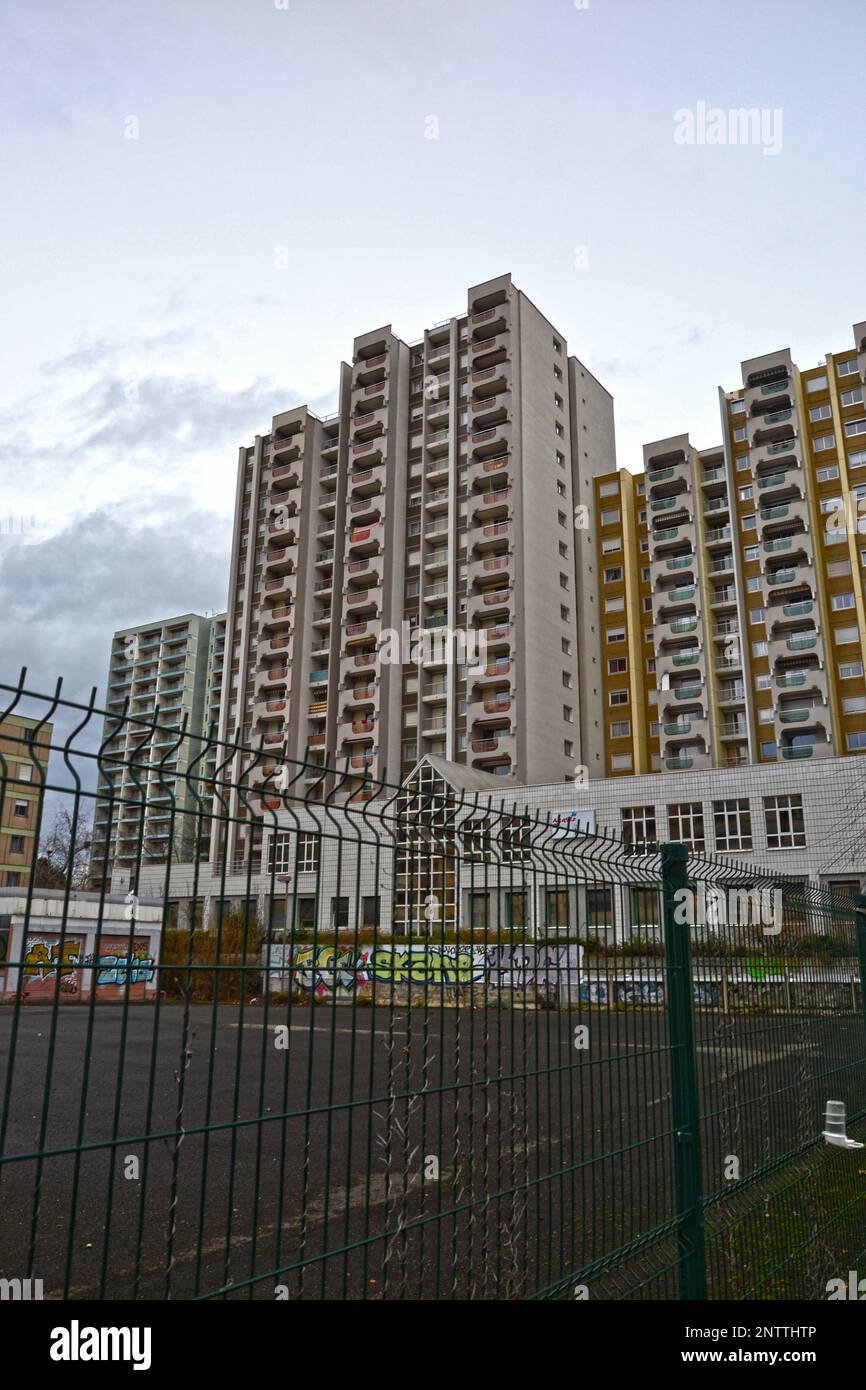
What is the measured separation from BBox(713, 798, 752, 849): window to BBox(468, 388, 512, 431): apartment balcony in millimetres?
30826

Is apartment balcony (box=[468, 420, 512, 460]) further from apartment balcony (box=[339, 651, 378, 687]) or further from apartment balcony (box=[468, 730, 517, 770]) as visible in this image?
apartment balcony (box=[468, 730, 517, 770])

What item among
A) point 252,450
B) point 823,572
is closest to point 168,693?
point 252,450

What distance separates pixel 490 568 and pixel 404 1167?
54693 mm

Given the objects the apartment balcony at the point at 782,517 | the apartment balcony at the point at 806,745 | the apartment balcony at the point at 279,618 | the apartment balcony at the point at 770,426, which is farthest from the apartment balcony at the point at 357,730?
the apartment balcony at the point at 770,426

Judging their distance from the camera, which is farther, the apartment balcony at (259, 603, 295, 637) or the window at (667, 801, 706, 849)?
the apartment balcony at (259, 603, 295, 637)

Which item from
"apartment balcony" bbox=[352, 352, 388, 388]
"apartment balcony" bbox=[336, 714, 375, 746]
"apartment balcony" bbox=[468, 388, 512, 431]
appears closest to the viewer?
"apartment balcony" bbox=[468, 388, 512, 431]

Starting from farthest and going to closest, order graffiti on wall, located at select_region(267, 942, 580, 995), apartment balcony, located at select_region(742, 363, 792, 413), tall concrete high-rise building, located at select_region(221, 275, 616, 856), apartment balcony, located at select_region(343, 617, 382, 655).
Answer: apartment balcony, located at select_region(343, 617, 382, 655) < apartment balcony, located at select_region(742, 363, 792, 413) < tall concrete high-rise building, located at select_region(221, 275, 616, 856) < graffiti on wall, located at select_region(267, 942, 580, 995)

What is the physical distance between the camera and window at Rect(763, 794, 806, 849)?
3725cm

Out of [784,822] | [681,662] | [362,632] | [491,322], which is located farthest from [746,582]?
[784,822]

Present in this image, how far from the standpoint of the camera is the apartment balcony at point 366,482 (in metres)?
64.3

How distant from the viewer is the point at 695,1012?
16.1ft

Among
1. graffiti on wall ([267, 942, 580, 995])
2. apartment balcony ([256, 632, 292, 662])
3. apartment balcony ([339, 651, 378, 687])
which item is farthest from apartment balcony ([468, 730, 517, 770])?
graffiti on wall ([267, 942, 580, 995])

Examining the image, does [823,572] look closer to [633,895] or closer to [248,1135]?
[248,1135]

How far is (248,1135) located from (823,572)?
51.8 m
